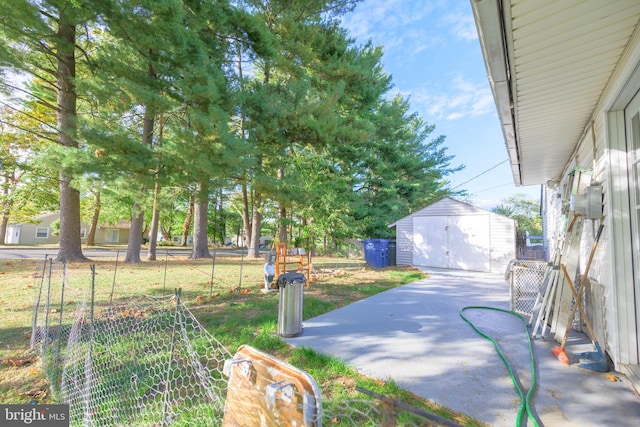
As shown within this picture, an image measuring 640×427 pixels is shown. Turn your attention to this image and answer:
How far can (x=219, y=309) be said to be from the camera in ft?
15.3

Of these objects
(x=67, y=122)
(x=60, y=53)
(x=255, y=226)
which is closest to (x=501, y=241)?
(x=255, y=226)

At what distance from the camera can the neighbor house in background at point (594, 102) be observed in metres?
1.85

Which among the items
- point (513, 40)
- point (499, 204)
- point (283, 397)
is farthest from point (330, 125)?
point (499, 204)

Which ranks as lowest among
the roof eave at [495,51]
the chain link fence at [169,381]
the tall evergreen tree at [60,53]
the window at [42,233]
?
the chain link fence at [169,381]

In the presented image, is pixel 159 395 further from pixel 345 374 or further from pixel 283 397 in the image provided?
pixel 283 397

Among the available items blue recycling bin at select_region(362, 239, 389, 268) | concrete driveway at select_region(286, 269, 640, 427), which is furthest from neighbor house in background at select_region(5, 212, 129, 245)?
concrete driveway at select_region(286, 269, 640, 427)

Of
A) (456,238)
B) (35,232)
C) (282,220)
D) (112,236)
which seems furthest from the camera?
(112,236)

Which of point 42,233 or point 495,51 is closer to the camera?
point 495,51

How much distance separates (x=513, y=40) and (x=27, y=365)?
532cm

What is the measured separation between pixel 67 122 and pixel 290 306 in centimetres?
1004

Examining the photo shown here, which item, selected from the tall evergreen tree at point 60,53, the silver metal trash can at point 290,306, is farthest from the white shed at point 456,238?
the tall evergreen tree at point 60,53

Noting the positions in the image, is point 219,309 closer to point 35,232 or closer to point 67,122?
point 67,122

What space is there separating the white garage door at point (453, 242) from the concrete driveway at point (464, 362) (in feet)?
17.7

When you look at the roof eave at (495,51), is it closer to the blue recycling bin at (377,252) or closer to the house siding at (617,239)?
the house siding at (617,239)
